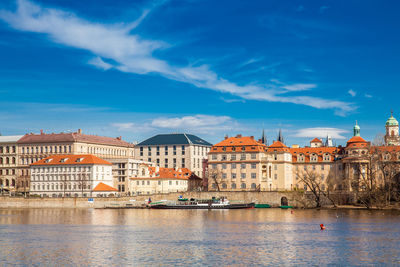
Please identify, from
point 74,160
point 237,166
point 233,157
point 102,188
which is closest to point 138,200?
point 102,188

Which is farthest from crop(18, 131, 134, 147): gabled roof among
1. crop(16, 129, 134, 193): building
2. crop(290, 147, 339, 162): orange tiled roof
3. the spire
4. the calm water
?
the calm water

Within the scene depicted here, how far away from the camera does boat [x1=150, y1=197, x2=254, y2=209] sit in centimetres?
13588

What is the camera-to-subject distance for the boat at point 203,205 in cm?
13588

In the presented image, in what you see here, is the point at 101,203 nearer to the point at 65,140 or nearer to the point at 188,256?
the point at 65,140

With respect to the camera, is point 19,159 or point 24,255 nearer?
point 24,255

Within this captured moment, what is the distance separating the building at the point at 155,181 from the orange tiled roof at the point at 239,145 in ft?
48.2

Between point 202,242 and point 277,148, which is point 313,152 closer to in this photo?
point 277,148

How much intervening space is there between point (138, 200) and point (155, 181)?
14748 millimetres

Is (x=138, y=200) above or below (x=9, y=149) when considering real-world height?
below

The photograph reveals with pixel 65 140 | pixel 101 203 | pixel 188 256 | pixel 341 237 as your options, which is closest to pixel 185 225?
pixel 341 237

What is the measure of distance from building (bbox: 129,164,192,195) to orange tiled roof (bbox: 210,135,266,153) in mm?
14679

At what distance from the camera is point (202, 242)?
65.4 m

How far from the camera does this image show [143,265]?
50625mm

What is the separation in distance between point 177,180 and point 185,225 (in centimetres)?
7424
